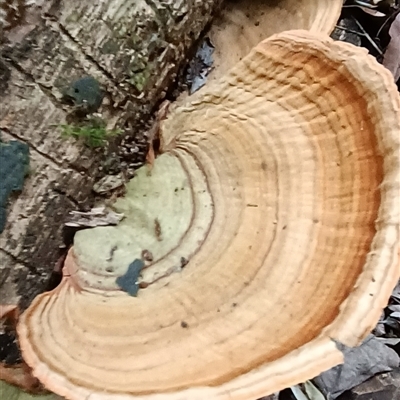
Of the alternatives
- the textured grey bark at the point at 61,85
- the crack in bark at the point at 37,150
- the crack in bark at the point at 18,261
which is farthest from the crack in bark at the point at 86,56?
the crack in bark at the point at 18,261

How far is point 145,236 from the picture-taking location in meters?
1.49

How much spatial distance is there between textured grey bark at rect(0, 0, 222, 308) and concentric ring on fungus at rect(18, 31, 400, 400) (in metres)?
0.11

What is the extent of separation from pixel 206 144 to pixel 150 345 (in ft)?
1.79

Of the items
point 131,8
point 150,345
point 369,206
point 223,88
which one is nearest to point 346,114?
point 369,206

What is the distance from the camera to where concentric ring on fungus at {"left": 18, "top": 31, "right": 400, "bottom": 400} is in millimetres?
1139

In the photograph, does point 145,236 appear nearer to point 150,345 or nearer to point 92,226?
point 92,226

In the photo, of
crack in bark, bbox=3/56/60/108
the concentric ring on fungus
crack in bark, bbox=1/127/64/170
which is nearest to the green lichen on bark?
crack in bark, bbox=1/127/64/170

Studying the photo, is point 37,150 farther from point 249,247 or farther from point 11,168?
point 249,247

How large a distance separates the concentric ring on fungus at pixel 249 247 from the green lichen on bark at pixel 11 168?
0.75ft

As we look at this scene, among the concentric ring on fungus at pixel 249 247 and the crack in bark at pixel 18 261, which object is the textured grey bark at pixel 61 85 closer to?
the crack in bark at pixel 18 261

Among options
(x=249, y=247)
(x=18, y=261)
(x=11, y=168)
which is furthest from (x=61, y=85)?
(x=249, y=247)

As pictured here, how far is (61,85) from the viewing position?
133 centimetres

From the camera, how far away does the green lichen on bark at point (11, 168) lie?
1.29 metres

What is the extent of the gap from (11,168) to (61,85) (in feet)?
0.71
